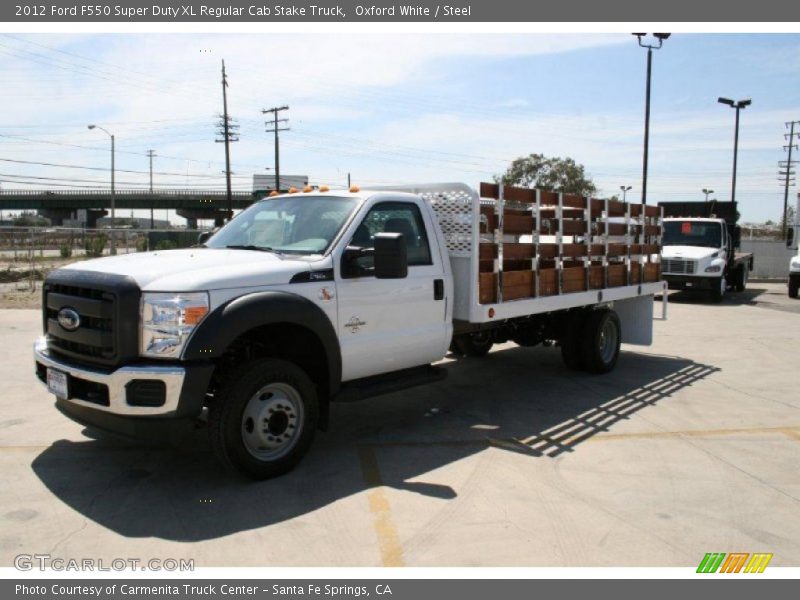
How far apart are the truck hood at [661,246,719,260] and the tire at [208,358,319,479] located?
1597 cm

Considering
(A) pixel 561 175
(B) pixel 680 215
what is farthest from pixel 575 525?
(A) pixel 561 175

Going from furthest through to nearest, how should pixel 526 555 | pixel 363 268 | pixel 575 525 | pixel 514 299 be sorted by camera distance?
pixel 514 299 → pixel 363 268 → pixel 575 525 → pixel 526 555

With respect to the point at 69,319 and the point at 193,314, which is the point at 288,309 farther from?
the point at 69,319

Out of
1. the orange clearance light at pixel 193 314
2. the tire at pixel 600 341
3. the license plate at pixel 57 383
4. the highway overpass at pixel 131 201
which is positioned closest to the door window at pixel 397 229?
the orange clearance light at pixel 193 314

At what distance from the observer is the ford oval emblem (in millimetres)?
4453

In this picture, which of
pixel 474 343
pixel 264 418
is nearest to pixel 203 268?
pixel 264 418

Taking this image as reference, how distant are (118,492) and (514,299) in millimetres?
3932

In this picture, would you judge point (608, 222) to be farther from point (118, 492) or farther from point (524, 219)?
point (118, 492)

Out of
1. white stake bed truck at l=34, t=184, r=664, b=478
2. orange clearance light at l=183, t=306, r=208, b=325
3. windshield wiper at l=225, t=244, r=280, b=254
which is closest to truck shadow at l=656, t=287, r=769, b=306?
white stake bed truck at l=34, t=184, r=664, b=478

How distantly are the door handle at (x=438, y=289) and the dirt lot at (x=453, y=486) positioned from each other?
1.24 metres

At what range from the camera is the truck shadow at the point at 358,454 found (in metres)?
4.19

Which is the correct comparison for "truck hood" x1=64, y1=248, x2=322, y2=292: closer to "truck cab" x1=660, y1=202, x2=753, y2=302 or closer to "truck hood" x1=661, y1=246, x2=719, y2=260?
"truck cab" x1=660, y1=202, x2=753, y2=302

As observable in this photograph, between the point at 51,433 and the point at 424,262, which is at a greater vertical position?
the point at 424,262

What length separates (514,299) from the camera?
6547mm
